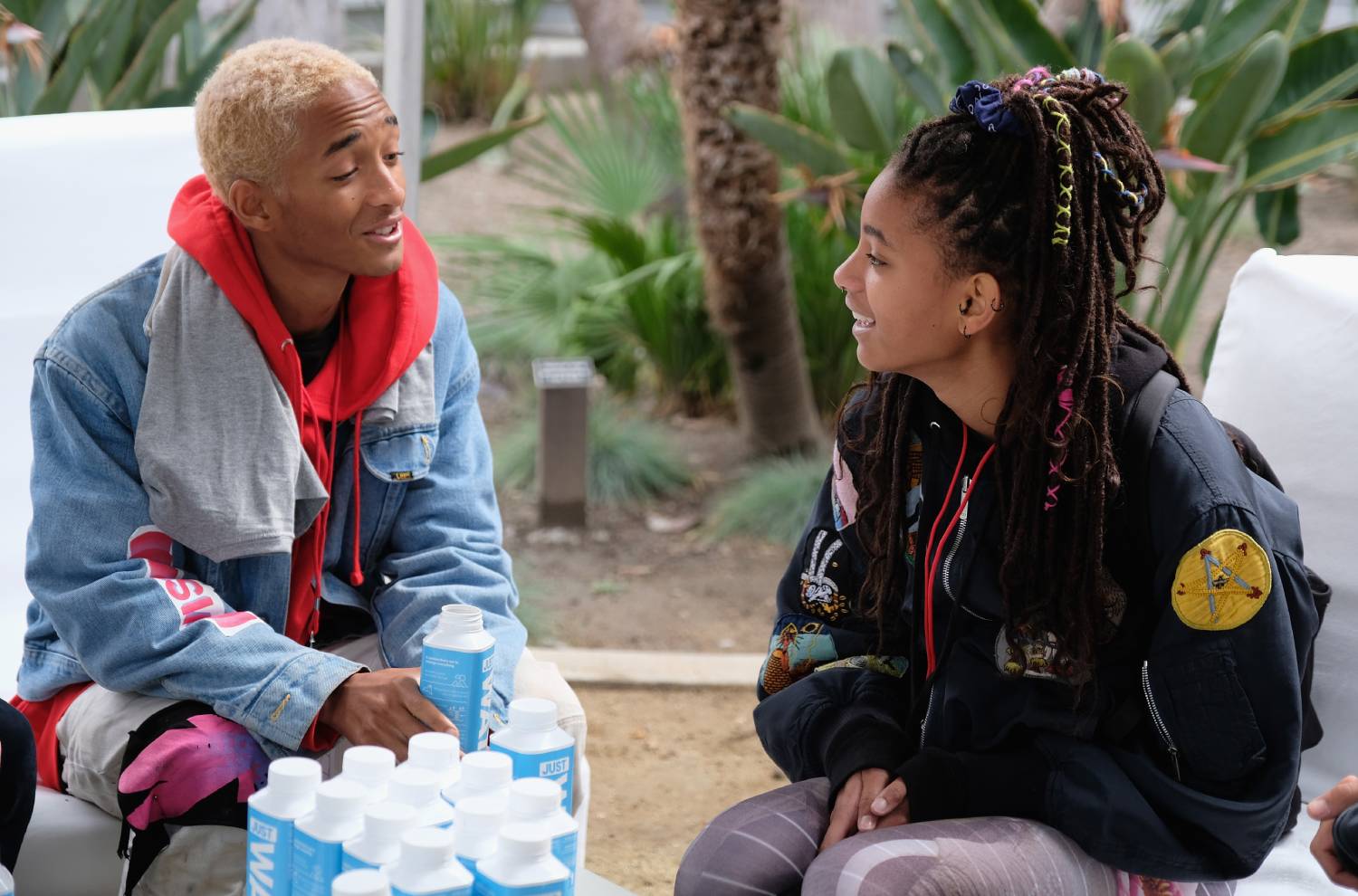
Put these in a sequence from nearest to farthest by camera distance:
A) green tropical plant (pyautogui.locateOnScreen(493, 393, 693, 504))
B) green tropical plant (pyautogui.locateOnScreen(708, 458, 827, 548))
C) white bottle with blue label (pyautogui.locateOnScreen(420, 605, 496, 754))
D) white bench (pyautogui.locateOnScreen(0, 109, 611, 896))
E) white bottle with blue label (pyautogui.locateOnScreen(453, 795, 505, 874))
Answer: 1. white bottle with blue label (pyautogui.locateOnScreen(453, 795, 505, 874))
2. white bottle with blue label (pyautogui.locateOnScreen(420, 605, 496, 754))
3. white bench (pyautogui.locateOnScreen(0, 109, 611, 896))
4. green tropical plant (pyautogui.locateOnScreen(708, 458, 827, 548))
5. green tropical plant (pyautogui.locateOnScreen(493, 393, 693, 504))

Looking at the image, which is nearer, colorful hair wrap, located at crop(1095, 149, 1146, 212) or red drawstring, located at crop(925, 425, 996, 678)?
colorful hair wrap, located at crop(1095, 149, 1146, 212)

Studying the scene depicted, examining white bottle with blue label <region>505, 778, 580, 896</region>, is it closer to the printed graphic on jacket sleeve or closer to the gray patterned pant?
the gray patterned pant

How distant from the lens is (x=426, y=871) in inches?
59.3

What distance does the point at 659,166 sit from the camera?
684cm

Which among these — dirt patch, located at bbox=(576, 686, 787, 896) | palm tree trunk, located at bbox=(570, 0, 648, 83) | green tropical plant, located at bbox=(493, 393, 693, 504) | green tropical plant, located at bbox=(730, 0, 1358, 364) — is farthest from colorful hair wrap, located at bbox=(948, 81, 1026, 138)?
palm tree trunk, located at bbox=(570, 0, 648, 83)

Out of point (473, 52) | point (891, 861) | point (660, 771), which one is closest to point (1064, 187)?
point (891, 861)

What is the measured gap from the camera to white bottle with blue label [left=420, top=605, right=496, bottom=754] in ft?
6.70

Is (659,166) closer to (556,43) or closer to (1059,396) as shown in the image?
(1059,396)

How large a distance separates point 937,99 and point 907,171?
2832 mm

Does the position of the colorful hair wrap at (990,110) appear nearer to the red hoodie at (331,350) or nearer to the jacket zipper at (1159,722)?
the jacket zipper at (1159,722)

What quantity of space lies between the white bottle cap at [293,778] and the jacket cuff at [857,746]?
750mm

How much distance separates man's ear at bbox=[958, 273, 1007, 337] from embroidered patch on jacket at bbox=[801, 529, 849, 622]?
1.37ft

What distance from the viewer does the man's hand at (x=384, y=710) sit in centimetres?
211

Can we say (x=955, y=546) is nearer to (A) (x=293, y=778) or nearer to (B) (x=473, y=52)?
(A) (x=293, y=778)
